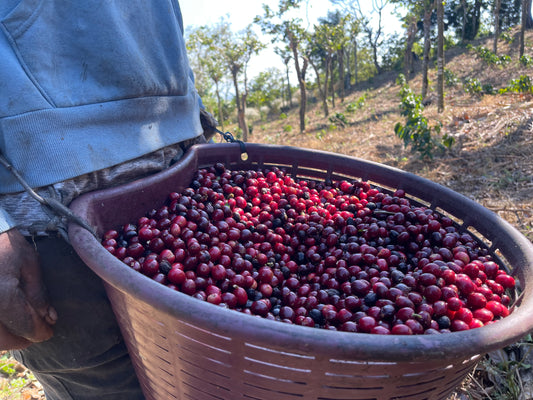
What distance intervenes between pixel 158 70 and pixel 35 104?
0.71m

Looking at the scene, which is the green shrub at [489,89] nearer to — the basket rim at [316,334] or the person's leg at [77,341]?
the basket rim at [316,334]

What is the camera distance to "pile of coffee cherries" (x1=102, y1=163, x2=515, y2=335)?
1.41m

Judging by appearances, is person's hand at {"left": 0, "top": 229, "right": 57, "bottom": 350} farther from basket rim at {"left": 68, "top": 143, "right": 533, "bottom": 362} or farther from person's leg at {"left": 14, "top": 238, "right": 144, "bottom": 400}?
basket rim at {"left": 68, "top": 143, "right": 533, "bottom": 362}

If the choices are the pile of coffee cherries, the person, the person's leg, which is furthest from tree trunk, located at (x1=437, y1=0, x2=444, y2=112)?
the person's leg

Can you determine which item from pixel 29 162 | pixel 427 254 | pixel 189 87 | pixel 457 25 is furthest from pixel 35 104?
pixel 457 25

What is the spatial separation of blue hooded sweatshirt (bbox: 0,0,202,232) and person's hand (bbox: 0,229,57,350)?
0.34ft

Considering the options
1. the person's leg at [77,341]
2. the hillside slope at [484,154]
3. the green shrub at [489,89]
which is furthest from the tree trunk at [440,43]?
the person's leg at [77,341]

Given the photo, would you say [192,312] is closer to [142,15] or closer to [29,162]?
[29,162]

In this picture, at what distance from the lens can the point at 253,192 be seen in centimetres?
242

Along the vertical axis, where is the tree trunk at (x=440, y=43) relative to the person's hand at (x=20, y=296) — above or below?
above

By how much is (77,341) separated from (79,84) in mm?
1222

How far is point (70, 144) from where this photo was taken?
153 cm

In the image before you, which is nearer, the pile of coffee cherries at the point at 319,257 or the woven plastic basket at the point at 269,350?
the woven plastic basket at the point at 269,350

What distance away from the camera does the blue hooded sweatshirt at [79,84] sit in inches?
55.6
